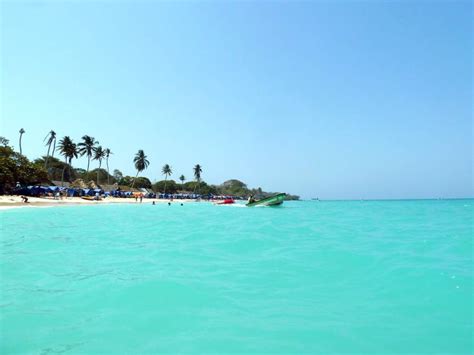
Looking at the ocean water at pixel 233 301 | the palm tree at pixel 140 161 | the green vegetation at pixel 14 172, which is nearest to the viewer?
the ocean water at pixel 233 301

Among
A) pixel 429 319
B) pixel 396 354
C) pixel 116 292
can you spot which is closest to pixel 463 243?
pixel 429 319

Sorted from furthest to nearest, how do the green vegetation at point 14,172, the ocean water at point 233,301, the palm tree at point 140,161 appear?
the palm tree at point 140,161 → the green vegetation at point 14,172 → the ocean water at point 233,301

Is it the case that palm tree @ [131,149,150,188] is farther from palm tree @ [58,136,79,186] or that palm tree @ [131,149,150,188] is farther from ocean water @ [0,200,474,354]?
ocean water @ [0,200,474,354]

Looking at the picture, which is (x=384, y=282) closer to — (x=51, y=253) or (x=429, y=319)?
(x=429, y=319)

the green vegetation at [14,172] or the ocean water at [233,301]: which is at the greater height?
the green vegetation at [14,172]

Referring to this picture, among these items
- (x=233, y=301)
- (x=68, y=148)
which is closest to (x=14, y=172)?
(x=68, y=148)

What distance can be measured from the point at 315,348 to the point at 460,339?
1.87 meters

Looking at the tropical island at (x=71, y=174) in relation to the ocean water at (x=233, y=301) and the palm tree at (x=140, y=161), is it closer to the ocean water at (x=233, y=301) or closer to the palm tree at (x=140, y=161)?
the palm tree at (x=140, y=161)

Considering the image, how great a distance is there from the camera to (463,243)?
10.9 m

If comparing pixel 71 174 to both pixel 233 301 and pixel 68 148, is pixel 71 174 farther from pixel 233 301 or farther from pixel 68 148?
pixel 233 301

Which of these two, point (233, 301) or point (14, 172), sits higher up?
point (14, 172)

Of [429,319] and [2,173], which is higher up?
[2,173]

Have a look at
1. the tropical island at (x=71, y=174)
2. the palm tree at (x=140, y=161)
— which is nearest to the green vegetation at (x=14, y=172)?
the tropical island at (x=71, y=174)

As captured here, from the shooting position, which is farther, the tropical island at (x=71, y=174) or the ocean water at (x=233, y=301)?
the tropical island at (x=71, y=174)
